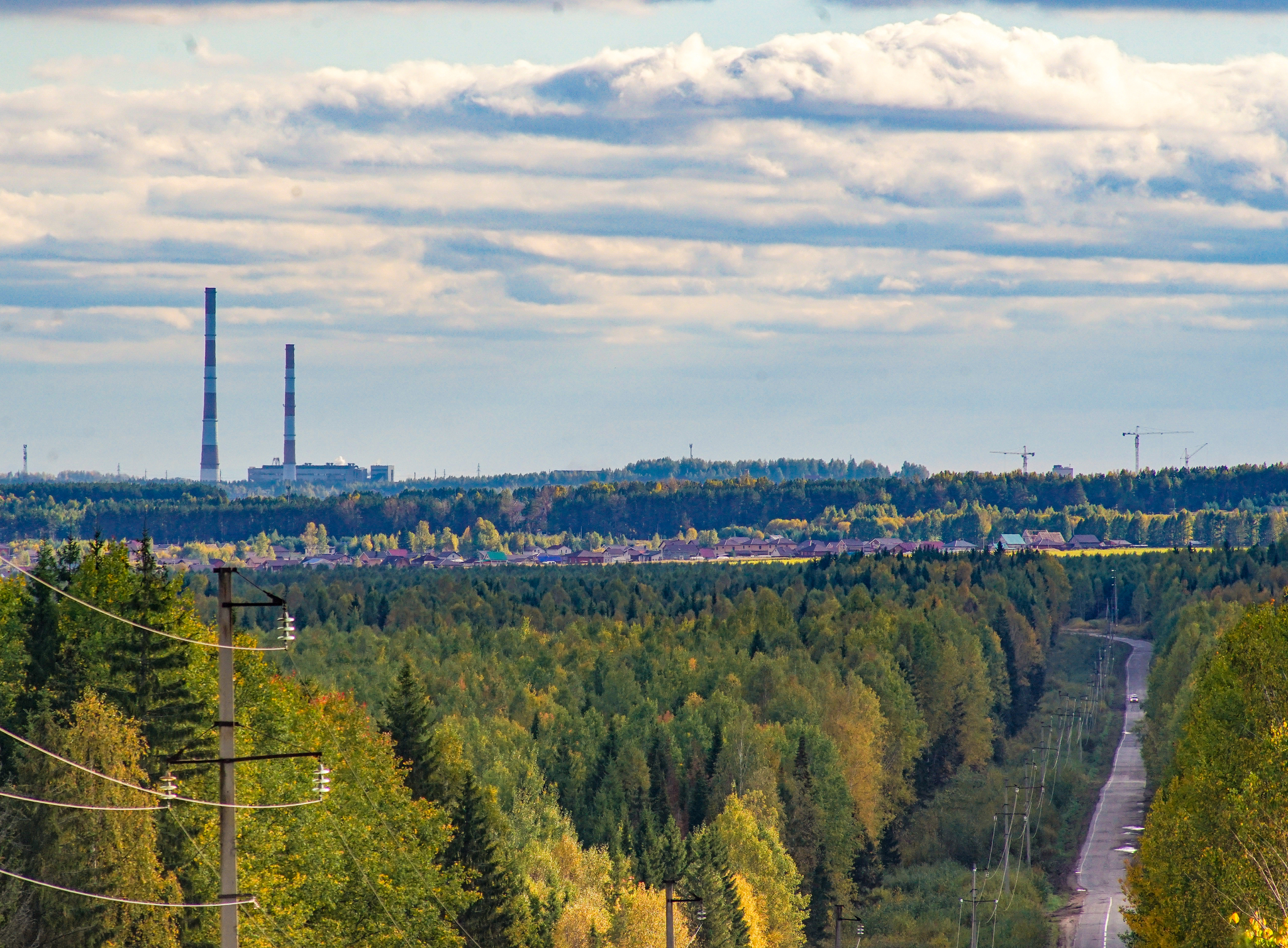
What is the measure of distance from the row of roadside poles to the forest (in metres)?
0.62

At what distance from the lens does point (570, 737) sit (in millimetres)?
110188

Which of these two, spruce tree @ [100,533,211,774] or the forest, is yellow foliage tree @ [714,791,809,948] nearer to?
the forest

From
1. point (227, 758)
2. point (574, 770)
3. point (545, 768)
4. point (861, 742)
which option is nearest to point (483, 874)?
point (574, 770)

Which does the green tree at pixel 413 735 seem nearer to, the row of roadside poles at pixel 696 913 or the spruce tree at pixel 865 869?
the row of roadside poles at pixel 696 913

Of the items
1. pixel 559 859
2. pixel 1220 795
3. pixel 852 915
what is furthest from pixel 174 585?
pixel 852 915

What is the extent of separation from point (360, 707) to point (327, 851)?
26.7 m

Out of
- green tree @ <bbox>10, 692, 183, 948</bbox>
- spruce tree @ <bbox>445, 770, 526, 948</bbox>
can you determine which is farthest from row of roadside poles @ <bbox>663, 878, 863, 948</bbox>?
green tree @ <bbox>10, 692, 183, 948</bbox>

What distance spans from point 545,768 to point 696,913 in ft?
114

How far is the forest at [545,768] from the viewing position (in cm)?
5175

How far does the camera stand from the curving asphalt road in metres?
87.2

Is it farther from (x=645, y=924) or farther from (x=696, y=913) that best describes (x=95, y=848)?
(x=696, y=913)

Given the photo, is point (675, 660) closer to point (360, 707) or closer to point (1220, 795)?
point (360, 707)

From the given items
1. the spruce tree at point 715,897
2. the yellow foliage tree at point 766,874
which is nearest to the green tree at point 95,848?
the spruce tree at point 715,897

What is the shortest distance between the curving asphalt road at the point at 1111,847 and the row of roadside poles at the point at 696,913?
9685 mm
